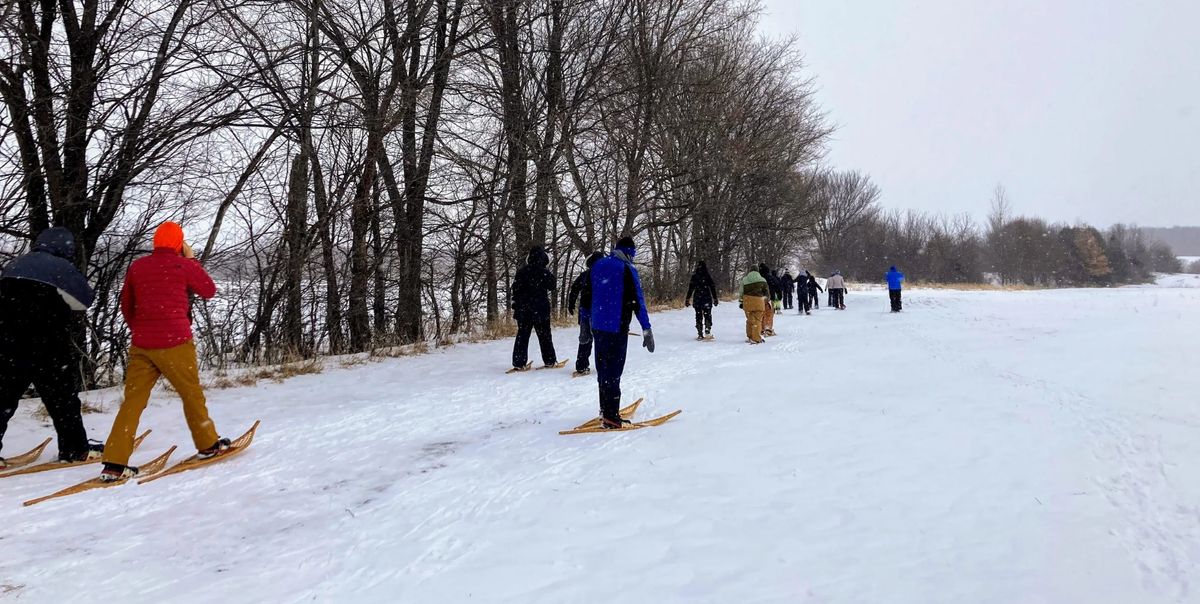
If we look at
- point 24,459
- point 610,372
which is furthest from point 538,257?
point 24,459

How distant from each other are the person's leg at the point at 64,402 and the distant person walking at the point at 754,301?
11.9m

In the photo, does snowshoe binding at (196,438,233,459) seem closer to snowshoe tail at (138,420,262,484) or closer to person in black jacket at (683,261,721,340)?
snowshoe tail at (138,420,262,484)

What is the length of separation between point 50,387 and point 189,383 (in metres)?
1.08

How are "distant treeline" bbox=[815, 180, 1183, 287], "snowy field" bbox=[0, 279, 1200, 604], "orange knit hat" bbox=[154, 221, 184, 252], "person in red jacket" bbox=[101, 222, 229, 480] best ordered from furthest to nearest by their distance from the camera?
"distant treeline" bbox=[815, 180, 1183, 287] → "orange knit hat" bbox=[154, 221, 184, 252] → "person in red jacket" bbox=[101, 222, 229, 480] → "snowy field" bbox=[0, 279, 1200, 604]

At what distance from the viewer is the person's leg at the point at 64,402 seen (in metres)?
5.13

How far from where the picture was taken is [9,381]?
507cm

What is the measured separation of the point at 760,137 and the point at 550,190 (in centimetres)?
1563

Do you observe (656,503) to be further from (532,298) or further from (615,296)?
(532,298)

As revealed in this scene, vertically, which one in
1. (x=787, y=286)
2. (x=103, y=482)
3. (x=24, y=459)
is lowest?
(x=103, y=482)

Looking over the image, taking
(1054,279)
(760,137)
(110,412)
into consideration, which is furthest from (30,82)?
(1054,279)

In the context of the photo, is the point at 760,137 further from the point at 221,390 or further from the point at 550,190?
the point at 221,390

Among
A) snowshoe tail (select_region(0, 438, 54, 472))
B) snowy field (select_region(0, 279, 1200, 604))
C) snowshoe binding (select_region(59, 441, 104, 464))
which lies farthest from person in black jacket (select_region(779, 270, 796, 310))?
snowshoe tail (select_region(0, 438, 54, 472))

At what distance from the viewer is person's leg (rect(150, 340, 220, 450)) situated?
5.10m

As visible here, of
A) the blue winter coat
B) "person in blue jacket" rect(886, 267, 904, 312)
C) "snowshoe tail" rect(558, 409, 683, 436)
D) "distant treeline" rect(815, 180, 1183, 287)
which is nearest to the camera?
"snowshoe tail" rect(558, 409, 683, 436)
